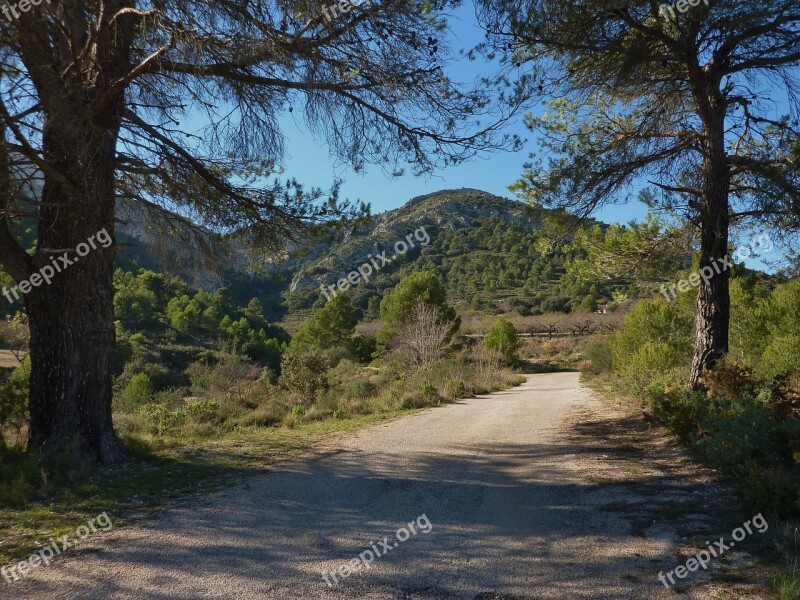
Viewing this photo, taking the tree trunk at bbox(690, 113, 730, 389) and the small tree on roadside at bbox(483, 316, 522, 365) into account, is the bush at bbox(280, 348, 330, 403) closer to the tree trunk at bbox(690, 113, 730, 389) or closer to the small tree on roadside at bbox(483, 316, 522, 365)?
the tree trunk at bbox(690, 113, 730, 389)

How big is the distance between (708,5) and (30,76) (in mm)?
8153

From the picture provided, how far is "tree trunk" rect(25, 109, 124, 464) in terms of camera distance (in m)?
6.42

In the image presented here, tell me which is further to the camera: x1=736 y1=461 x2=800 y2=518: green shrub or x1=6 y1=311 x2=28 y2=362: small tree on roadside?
x1=6 y1=311 x2=28 y2=362: small tree on roadside

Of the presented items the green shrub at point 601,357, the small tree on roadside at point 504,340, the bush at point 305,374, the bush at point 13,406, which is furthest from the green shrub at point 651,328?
the small tree on roadside at point 504,340

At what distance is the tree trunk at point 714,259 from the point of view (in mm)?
8242

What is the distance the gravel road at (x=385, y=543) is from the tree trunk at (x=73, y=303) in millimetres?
2335

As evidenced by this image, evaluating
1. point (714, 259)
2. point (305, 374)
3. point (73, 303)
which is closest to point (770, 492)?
point (714, 259)

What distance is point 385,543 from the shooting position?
4043mm

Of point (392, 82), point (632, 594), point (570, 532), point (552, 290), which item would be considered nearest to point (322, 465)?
point (570, 532)

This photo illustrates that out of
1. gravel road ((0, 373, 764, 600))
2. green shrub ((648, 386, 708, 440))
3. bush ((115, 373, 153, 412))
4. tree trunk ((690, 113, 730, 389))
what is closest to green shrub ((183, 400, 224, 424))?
bush ((115, 373, 153, 412))

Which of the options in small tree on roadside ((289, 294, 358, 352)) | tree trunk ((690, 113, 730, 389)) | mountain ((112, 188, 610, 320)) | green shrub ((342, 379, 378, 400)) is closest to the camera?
tree trunk ((690, 113, 730, 389))

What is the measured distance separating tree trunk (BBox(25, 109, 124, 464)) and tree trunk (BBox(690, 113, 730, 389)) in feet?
27.0

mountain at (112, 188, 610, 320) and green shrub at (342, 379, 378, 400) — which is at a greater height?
mountain at (112, 188, 610, 320)

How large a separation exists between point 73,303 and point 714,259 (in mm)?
8671
